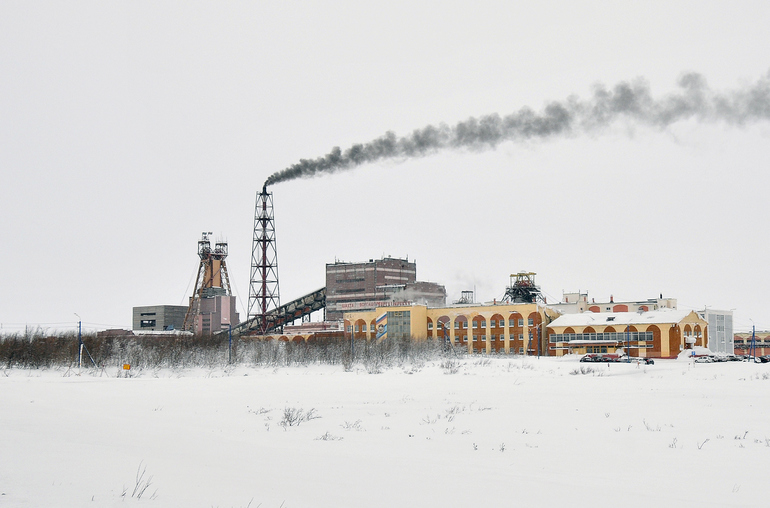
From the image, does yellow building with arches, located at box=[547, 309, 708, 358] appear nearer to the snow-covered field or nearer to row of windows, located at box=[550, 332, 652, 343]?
row of windows, located at box=[550, 332, 652, 343]

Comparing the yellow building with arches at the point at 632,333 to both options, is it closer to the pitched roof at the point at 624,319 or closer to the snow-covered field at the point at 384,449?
the pitched roof at the point at 624,319

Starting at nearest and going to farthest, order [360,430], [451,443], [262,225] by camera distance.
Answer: [451,443] < [360,430] < [262,225]

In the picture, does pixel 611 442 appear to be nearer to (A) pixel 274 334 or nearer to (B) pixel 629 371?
(B) pixel 629 371

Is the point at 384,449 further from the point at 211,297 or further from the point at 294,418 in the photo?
the point at 211,297

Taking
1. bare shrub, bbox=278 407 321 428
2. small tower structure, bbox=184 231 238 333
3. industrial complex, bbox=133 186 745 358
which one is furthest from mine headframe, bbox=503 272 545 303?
bare shrub, bbox=278 407 321 428

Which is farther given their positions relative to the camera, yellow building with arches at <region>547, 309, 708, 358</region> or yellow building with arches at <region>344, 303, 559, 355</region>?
yellow building with arches at <region>344, 303, 559, 355</region>

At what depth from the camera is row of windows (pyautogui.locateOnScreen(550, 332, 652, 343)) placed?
101 m

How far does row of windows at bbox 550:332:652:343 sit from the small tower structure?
7448cm

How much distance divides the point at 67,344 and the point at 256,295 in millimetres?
58739

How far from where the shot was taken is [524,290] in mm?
133500

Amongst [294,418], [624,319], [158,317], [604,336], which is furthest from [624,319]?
[158,317]

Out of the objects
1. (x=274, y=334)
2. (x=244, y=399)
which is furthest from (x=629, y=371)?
(x=274, y=334)

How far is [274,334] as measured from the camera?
5295 inches

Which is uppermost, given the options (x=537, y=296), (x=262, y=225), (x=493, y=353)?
(x=262, y=225)
